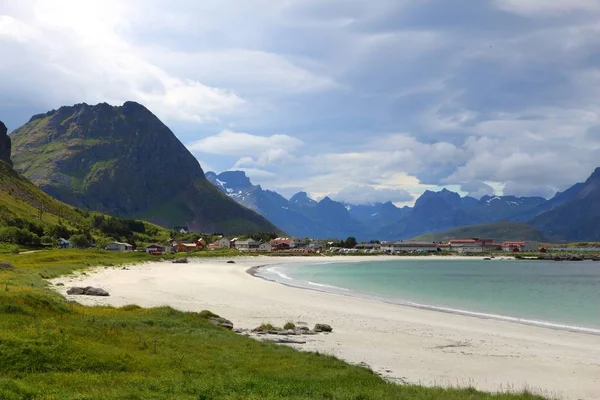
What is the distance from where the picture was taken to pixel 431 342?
35219 millimetres

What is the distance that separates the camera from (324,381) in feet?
64.7

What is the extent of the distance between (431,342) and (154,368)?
2175 cm

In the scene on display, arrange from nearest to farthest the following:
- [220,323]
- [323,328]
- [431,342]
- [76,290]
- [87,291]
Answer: [431,342]
[220,323]
[323,328]
[76,290]
[87,291]

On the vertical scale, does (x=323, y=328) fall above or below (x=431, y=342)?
above

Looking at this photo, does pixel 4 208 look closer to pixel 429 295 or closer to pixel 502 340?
pixel 429 295

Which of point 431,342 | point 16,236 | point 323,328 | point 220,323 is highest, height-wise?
point 16,236

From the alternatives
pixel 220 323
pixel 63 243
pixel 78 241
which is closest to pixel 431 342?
pixel 220 323

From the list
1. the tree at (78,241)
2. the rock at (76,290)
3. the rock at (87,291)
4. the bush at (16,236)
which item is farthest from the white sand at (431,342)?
the tree at (78,241)

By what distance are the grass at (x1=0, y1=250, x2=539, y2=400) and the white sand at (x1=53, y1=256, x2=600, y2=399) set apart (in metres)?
4.76

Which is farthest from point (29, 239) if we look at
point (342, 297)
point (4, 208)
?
point (342, 297)

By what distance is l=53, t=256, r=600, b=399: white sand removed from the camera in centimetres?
2506

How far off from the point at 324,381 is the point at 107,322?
14.5 metres

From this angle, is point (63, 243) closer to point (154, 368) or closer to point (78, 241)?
point (78, 241)

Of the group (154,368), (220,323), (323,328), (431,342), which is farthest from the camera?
(323,328)
